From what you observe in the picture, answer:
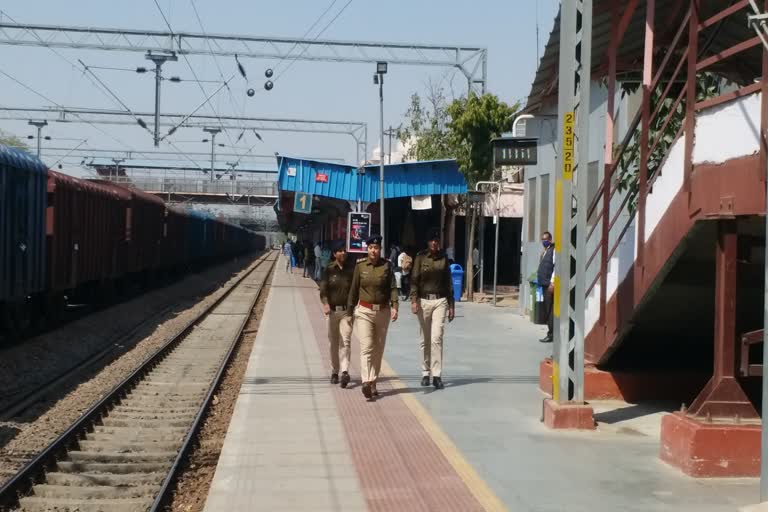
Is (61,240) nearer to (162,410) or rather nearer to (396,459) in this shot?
(162,410)

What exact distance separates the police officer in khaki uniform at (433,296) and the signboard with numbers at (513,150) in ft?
18.5

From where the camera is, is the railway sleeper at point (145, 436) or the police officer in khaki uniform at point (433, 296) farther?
the police officer in khaki uniform at point (433, 296)

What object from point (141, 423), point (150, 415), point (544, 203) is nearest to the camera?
point (141, 423)

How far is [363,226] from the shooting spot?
2795cm

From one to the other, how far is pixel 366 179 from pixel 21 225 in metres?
17.6

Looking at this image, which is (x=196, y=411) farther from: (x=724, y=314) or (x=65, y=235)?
(x=65, y=235)

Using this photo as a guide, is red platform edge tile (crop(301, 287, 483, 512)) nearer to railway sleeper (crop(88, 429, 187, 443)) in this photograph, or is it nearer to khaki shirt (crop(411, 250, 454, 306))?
khaki shirt (crop(411, 250, 454, 306))

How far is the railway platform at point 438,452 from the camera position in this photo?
709cm

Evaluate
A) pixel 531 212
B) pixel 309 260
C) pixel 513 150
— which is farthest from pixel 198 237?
pixel 513 150

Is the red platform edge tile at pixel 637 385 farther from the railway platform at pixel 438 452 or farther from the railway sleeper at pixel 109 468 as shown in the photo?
the railway sleeper at pixel 109 468

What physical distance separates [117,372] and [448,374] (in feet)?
16.5

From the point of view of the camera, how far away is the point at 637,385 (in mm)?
11180

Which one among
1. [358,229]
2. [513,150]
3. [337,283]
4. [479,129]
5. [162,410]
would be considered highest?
[479,129]

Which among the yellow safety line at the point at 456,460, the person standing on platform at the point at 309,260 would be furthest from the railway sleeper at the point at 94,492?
the person standing on platform at the point at 309,260
